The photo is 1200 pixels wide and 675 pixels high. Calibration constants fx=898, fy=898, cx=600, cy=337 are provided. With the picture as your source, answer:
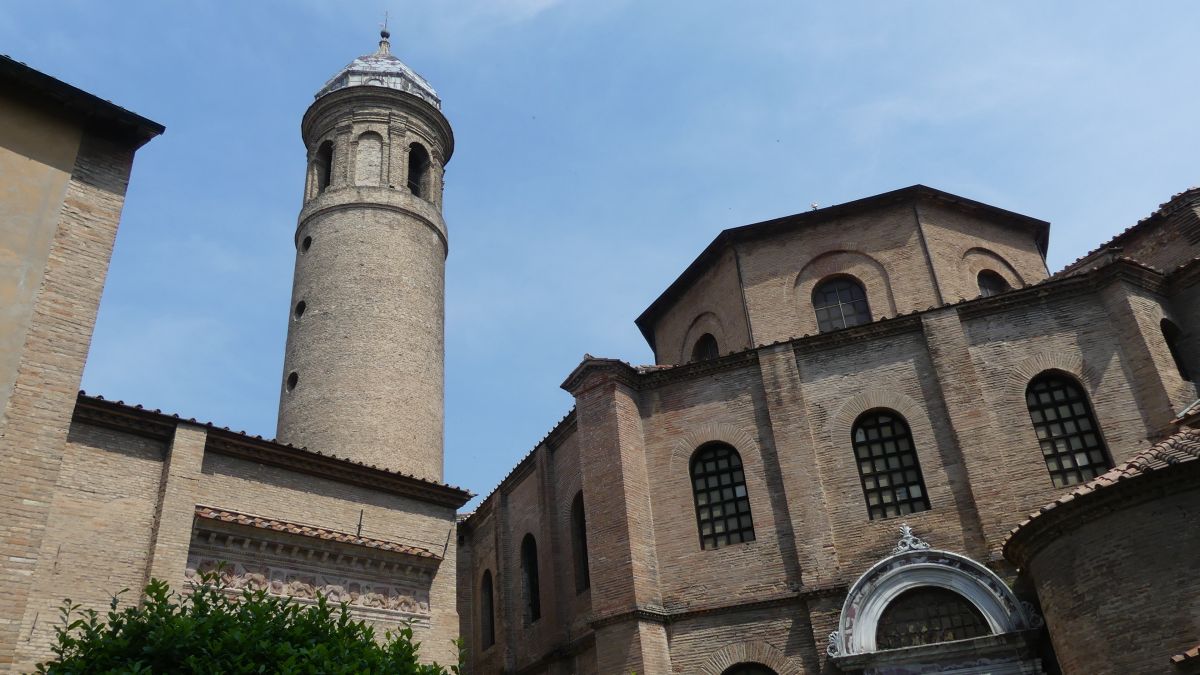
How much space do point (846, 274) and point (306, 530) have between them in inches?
419

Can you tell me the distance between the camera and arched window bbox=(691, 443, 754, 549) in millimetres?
14156

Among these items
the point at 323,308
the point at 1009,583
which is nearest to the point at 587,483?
the point at 1009,583

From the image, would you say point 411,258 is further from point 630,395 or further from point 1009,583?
point 1009,583

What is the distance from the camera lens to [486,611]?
63.7ft

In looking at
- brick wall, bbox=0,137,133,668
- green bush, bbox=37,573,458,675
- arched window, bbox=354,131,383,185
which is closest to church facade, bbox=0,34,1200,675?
brick wall, bbox=0,137,133,668

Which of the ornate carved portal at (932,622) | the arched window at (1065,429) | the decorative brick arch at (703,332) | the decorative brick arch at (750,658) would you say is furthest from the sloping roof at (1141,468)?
the decorative brick arch at (703,332)

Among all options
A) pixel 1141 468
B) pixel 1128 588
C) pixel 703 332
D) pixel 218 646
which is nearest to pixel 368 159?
pixel 703 332

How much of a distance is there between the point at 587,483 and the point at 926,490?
5.28 meters

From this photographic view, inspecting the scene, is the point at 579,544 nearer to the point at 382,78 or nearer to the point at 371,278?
the point at 371,278

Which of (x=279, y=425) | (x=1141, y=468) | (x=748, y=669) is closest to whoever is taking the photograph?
(x=1141, y=468)

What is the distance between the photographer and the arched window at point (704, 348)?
18.1 meters

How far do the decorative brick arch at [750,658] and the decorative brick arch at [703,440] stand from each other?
8.91 ft

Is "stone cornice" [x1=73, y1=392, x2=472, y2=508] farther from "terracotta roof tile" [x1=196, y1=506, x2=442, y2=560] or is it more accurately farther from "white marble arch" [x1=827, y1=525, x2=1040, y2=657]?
"white marble arch" [x1=827, y1=525, x2=1040, y2=657]

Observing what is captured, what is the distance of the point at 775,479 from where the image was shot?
1413cm
